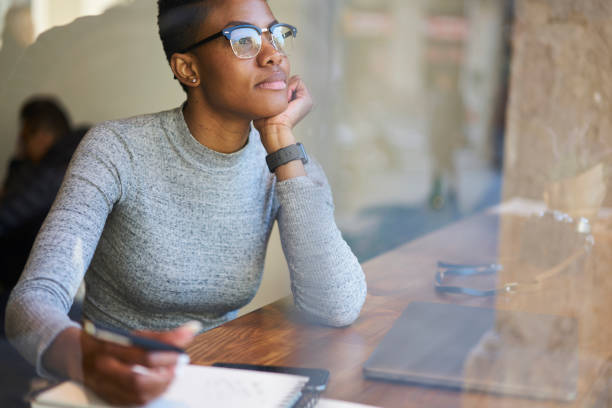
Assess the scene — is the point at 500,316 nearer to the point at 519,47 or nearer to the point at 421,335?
the point at 421,335

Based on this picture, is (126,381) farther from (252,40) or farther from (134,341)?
(252,40)

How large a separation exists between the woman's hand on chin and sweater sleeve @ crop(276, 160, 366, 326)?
2.9 inches

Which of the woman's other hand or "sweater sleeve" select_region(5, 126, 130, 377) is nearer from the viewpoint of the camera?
the woman's other hand

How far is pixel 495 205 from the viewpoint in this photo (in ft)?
6.37

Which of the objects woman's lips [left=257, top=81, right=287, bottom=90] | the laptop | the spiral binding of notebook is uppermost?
woman's lips [left=257, top=81, right=287, bottom=90]

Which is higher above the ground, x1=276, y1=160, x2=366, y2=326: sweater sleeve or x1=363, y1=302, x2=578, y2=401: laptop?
x1=276, y1=160, x2=366, y2=326: sweater sleeve

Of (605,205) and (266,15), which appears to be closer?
(266,15)

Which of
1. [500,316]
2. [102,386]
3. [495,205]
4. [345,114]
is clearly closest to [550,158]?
[495,205]

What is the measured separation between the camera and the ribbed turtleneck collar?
1.02m

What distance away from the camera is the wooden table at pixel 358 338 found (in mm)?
685

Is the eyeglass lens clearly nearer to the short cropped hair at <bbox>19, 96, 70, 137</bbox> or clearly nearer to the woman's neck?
the woman's neck

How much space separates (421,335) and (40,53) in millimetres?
684

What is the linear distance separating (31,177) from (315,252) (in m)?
0.53

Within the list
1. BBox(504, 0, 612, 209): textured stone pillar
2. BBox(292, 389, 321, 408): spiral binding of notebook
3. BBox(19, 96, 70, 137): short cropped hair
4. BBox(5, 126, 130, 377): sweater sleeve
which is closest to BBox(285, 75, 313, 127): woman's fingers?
BBox(5, 126, 130, 377): sweater sleeve
